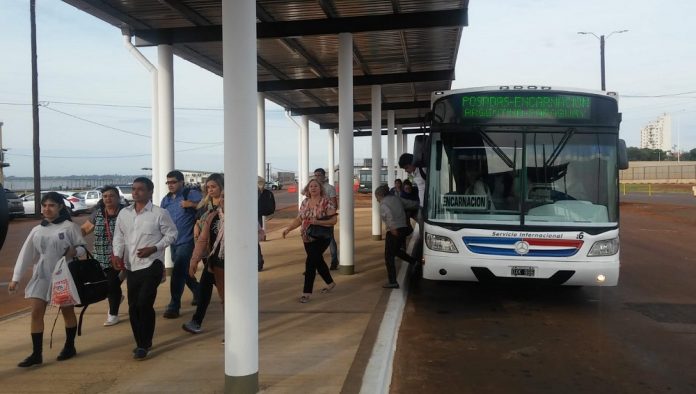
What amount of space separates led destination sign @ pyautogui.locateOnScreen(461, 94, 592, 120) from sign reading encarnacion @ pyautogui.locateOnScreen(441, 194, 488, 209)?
1127mm

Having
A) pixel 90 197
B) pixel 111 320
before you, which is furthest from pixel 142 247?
pixel 90 197

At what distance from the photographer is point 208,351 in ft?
19.4

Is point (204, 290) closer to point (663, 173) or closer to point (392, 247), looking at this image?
point (392, 247)

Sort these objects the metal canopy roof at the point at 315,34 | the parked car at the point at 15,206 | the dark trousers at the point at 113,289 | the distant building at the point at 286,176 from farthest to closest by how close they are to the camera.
→ the distant building at the point at 286,176
the parked car at the point at 15,206
the metal canopy roof at the point at 315,34
the dark trousers at the point at 113,289

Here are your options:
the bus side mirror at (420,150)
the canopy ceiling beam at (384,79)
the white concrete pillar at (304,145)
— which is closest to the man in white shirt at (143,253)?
the bus side mirror at (420,150)

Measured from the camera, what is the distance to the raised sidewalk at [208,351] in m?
4.95

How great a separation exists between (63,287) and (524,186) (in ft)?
18.7

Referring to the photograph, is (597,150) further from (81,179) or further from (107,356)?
(81,179)

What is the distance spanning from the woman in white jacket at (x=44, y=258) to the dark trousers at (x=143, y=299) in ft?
1.95

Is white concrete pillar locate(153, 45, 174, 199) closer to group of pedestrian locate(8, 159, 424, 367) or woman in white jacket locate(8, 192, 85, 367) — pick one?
group of pedestrian locate(8, 159, 424, 367)

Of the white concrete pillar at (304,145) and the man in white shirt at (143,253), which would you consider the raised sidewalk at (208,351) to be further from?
the white concrete pillar at (304,145)

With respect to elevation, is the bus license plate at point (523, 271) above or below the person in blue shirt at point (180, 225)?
below

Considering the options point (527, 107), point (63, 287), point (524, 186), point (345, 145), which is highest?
point (527, 107)

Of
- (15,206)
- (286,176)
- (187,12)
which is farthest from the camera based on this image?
(286,176)
